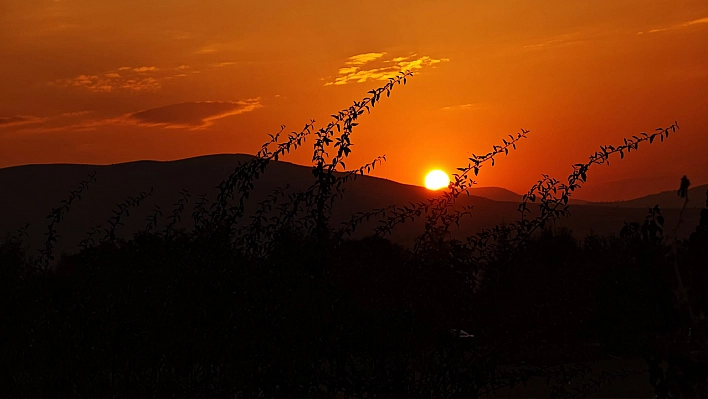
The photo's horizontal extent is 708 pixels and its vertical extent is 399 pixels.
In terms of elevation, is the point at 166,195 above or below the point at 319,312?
above

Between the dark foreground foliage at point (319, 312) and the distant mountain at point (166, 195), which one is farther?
the distant mountain at point (166, 195)

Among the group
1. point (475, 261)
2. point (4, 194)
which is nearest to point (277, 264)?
point (475, 261)

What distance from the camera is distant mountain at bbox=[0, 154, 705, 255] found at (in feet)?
410

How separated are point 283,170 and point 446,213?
160m

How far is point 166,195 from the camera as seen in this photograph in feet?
446

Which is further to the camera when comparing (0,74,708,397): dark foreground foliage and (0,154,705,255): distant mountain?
(0,154,705,255): distant mountain

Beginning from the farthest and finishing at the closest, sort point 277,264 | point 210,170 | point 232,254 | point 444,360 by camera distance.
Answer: point 210,170
point 232,254
point 277,264
point 444,360

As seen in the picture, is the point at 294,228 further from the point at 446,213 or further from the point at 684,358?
the point at 684,358

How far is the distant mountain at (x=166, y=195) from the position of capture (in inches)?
4924

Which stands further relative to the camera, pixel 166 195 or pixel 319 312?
pixel 166 195

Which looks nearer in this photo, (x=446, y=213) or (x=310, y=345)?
(x=310, y=345)

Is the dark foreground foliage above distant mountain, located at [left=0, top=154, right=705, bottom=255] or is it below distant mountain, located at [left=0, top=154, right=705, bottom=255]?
below

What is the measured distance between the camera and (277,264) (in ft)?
21.1

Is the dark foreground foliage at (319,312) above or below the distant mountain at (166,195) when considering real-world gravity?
below
